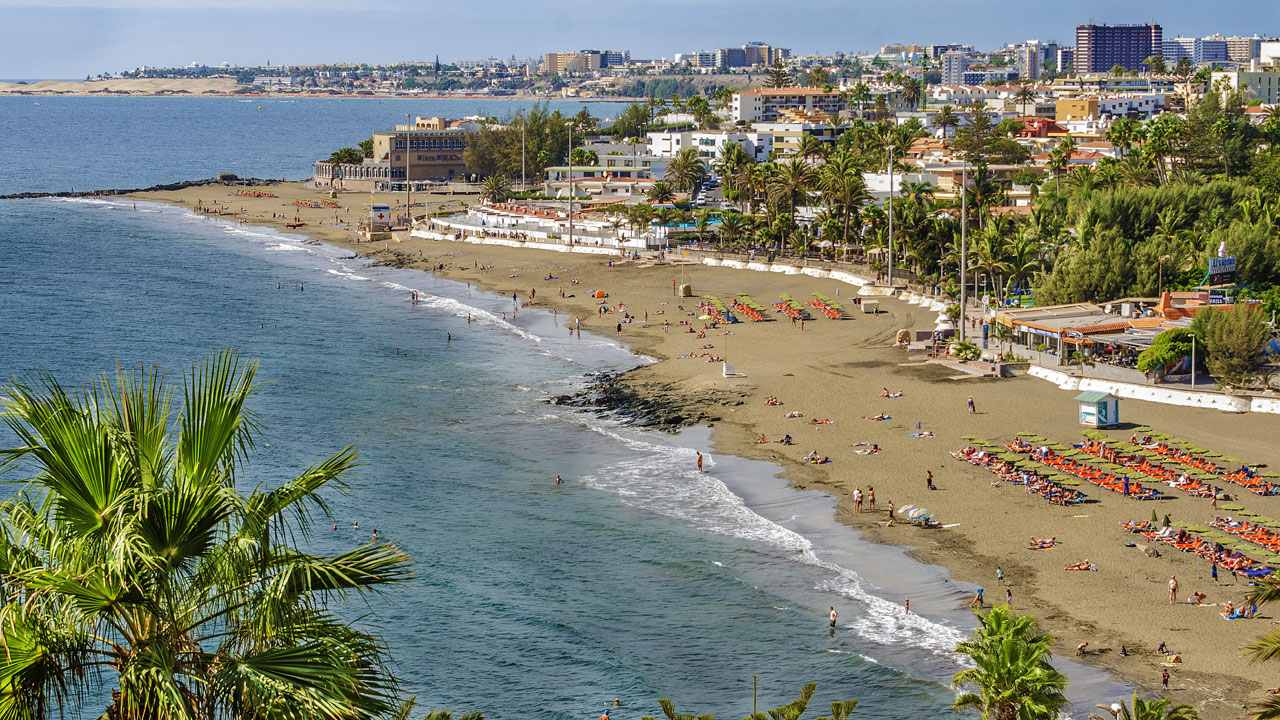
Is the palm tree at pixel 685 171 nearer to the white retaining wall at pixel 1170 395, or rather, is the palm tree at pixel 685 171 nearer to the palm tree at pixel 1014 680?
the white retaining wall at pixel 1170 395

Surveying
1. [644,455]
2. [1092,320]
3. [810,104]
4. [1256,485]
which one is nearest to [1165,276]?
[1092,320]

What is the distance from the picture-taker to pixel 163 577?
7.61 meters

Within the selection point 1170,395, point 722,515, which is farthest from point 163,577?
point 1170,395

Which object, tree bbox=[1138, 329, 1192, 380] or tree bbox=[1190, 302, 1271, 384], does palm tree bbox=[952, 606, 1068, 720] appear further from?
tree bbox=[1138, 329, 1192, 380]

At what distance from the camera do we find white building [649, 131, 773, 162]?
15225cm

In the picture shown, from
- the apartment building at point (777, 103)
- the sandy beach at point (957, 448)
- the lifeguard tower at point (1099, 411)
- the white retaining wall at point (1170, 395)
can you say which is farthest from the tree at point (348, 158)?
the lifeguard tower at point (1099, 411)

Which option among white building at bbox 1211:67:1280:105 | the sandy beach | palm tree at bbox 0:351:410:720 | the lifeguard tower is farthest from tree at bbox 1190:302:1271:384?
white building at bbox 1211:67:1280:105

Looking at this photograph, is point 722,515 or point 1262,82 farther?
point 1262,82

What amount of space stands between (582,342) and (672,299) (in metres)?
12.8

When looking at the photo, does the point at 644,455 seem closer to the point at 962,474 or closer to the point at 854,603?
the point at 962,474

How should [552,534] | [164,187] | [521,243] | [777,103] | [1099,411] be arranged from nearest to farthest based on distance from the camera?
[552,534]
[1099,411]
[521,243]
[164,187]
[777,103]

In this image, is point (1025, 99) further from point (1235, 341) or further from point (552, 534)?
point (552, 534)

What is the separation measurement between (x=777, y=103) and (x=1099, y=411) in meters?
154

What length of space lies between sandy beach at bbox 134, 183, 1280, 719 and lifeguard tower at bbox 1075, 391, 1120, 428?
989 mm
